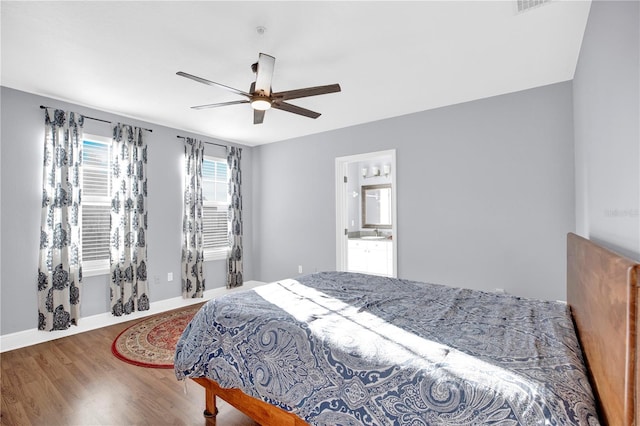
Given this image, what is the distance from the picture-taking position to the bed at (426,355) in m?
0.96

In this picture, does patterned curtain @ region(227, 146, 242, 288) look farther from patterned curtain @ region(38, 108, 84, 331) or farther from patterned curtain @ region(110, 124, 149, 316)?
patterned curtain @ region(38, 108, 84, 331)

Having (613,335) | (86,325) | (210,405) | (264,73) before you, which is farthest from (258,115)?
(86,325)

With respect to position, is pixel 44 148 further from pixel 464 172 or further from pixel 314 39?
pixel 464 172

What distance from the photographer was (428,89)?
3.36m

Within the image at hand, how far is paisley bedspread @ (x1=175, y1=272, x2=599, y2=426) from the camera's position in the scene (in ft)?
3.47

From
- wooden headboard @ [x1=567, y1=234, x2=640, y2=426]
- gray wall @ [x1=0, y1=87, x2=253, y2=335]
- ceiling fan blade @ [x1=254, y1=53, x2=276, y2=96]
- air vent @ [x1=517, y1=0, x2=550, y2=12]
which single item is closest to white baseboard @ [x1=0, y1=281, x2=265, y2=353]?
gray wall @ [x1=0, y1=87, x2=253, y2=335]

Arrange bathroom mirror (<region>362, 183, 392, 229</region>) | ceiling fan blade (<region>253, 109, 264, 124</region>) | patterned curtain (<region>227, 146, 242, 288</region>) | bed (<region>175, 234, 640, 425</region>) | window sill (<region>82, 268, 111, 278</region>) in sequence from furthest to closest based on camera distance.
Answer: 1. bathroom mirror (<region>362, 183, 392, 229</region>)
2. patterned curtain (<region>227, 146, 242, 288</region>)
3. window sill (<region>82, 268, 111, 278</region>)
4. ceiling fan blade (<region>253, 109, 264, 124</region>)
5. bed (<region>175, 234, 640, 425</region>)

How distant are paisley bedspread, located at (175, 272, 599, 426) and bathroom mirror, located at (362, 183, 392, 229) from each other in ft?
13.9

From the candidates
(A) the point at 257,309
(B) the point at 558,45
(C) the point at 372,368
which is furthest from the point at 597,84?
(A) the point at 257,309

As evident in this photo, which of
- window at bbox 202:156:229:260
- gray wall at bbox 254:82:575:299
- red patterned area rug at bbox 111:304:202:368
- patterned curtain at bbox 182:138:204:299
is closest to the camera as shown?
red patterned area rug at bbox 111:304:202:368

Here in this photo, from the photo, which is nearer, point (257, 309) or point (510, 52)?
point (257, 309)

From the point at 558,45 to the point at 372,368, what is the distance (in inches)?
114

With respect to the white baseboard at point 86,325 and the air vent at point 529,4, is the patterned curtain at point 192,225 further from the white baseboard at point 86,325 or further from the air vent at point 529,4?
the air vent at point 529,4

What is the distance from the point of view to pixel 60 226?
3.51 m
